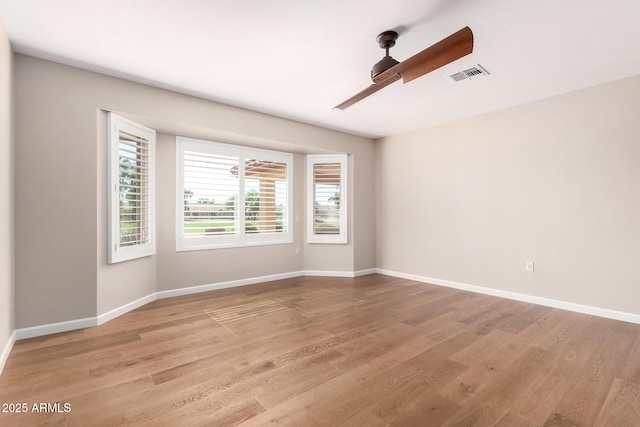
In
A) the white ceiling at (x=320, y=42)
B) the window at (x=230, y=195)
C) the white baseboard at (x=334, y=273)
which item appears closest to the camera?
the white ceiling at (x=320, y=42)

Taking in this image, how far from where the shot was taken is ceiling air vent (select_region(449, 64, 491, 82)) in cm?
292

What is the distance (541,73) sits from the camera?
3000mm

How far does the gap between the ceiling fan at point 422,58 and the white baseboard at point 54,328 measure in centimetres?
341

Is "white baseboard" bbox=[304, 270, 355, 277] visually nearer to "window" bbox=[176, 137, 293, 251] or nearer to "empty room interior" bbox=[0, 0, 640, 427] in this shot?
"empty room interior" bbox=[0, 0, 640, 427]

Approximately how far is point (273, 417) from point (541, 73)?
3.72 m

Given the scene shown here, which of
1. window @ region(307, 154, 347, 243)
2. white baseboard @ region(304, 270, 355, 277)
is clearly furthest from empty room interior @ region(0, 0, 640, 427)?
window @ region(307, 154, 347, 243)

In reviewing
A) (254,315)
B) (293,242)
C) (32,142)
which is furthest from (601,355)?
(32,142)

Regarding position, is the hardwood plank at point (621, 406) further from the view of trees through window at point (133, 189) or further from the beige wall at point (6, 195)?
the view of trees through window at point (133, 189)

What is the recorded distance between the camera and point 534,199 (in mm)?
3799

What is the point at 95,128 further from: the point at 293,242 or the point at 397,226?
the point at 397,226

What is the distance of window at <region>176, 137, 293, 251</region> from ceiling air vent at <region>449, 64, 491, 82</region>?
2865 millimetres

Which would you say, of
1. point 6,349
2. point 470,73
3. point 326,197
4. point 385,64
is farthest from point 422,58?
point 6,349

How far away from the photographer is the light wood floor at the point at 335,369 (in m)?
1.72

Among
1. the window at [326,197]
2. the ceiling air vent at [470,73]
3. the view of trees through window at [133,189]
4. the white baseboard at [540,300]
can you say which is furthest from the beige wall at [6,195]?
the white baseboard at [540,300]
